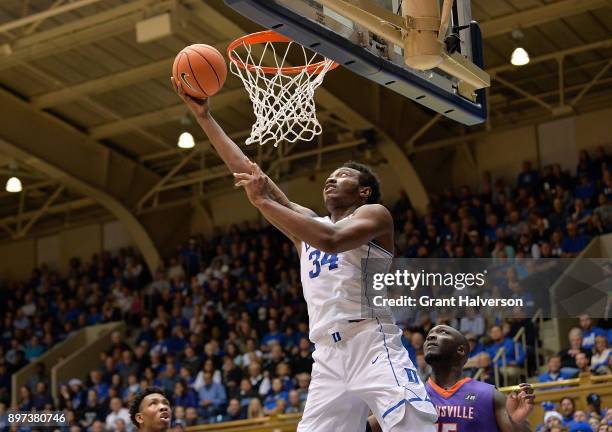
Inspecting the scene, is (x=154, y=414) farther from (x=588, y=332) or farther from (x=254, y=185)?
(x=588, y=332)

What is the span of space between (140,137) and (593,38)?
890 cm

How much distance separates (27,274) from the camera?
26.4 meters

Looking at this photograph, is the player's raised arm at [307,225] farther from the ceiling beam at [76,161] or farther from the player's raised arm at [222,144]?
the ceiling beam at [76,161]

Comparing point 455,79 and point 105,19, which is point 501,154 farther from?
point 455,79

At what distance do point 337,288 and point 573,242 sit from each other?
11.4 metres

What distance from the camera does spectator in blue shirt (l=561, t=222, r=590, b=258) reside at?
645 inches

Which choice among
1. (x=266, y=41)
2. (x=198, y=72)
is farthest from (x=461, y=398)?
(x=266, y=41)

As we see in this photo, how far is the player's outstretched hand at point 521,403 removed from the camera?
5.98 meters

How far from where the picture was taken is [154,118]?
20625 millimetres

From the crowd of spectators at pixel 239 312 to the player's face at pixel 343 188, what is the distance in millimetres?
7532

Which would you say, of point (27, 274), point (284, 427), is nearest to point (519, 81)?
point (284, 427)

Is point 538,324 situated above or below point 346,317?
above

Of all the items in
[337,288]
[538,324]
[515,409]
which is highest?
[538,324]

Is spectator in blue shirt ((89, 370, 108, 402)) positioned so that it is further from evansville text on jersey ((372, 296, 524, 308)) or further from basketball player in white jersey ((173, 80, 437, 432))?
basketball player in white jersey ((173, 80, 437, 432))
